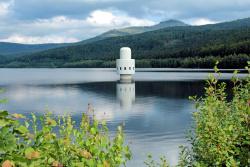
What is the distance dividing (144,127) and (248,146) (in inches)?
983

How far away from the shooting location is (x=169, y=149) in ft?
77.2

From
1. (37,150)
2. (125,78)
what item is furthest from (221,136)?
(125,78)

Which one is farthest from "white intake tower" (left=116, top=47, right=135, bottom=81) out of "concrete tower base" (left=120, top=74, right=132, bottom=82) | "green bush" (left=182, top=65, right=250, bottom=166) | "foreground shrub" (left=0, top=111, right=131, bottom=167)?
"foreground shrub" (left=0, top=111, right=131, bottom=167)

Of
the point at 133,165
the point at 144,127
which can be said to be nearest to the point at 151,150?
the point at 133,165

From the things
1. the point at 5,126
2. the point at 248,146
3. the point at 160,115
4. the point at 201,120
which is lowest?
the point at 160,115

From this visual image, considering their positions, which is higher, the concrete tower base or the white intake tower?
the white intake tower

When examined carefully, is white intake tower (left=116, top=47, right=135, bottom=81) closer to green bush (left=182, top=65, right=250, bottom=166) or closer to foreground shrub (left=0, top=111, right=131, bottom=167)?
green bush (left=182, top=65, right=250, bottom=166)

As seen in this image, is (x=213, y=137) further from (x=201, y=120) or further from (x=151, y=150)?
(x=151, y=150)

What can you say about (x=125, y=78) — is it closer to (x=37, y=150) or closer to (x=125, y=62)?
(x=125, y=62)

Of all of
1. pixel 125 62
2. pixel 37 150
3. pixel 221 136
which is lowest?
pixel 221 136

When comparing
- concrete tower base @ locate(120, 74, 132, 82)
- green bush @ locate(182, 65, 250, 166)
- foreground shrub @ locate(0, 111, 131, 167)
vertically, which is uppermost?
foreground shrub @ locate(0, 111, 131, 167)

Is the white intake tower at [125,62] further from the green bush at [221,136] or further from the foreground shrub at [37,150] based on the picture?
the foreground shrub at [37,150]

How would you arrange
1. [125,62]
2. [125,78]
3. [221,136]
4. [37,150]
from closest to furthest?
[37,150] < [221,136] < [125,62] < [125,78]

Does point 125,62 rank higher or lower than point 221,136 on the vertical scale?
higher
